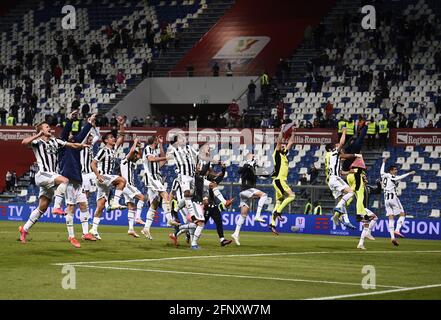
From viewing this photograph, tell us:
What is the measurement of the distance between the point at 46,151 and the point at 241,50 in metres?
40.7

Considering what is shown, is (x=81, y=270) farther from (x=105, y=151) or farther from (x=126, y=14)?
(x=126, y=14)

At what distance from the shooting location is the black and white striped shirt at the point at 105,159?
28906 mm

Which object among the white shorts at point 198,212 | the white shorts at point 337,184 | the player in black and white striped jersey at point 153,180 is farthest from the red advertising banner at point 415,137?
the white shorts at point 198,212

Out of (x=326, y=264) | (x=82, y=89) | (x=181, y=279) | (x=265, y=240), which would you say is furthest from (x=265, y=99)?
(x=181, y=279)

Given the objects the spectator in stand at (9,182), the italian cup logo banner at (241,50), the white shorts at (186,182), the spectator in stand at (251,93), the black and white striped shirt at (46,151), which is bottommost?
the spectator in stand at (9,182)

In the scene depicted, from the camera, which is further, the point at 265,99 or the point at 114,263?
the point at 265,99

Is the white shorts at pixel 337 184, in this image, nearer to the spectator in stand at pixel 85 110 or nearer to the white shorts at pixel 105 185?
the white shorts at pixel 105 185

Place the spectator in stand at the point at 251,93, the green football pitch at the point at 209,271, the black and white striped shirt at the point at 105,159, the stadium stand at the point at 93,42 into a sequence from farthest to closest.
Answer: the stadium stand at the point at 93,42
the spectator in stand at the point at 251,93
the black and white striped shirt at the point at 105,159
the green football pitch at the point at 209,271

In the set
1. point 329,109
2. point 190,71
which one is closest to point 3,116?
point 190,71

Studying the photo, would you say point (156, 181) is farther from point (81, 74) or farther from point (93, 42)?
point (93, 42)

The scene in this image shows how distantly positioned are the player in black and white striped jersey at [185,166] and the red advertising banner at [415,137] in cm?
2310

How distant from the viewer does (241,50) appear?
64.3 m

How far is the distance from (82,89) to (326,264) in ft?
143

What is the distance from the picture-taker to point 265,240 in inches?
1252
